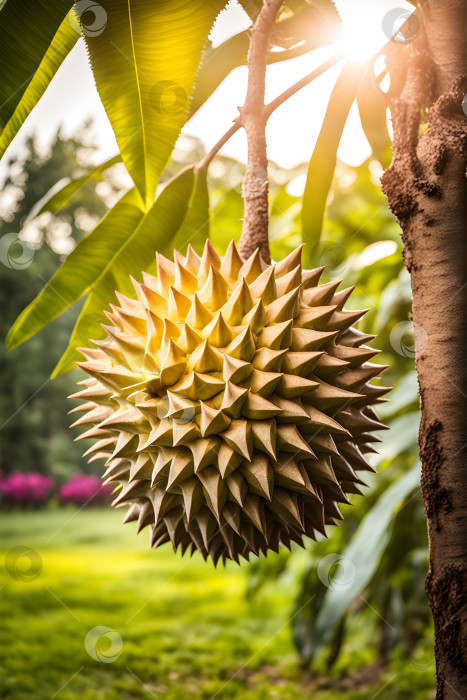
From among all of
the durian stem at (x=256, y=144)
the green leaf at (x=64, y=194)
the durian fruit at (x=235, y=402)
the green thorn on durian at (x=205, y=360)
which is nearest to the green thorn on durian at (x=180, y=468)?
the durian fruit at (x=235, y=402)

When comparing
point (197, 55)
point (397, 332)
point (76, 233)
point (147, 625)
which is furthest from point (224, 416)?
point (76, 233)

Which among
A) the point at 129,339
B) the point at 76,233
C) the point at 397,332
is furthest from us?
the point at 76,233

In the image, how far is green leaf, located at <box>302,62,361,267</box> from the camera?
1.11 metres

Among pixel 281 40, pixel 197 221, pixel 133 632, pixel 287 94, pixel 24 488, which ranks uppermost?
pixel 281 40

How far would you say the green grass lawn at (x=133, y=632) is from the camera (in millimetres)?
3331

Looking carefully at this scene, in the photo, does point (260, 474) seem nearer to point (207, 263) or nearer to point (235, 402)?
point (235, 402)

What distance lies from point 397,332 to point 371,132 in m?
1.42

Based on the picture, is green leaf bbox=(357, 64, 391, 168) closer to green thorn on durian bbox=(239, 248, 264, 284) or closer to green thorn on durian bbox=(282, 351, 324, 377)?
green thorn on durian bbox=(239, 248, 264, 284)

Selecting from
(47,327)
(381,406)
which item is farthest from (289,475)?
(47,327)

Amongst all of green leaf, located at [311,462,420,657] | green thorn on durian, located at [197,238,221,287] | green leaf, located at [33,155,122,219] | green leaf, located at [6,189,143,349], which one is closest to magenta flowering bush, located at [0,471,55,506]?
green leaf, located at [311,462,420,657]

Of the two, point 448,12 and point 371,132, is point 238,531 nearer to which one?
point 448,12

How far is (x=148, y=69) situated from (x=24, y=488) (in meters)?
6.94

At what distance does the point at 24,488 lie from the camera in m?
7.10

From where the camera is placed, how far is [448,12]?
78 cm
